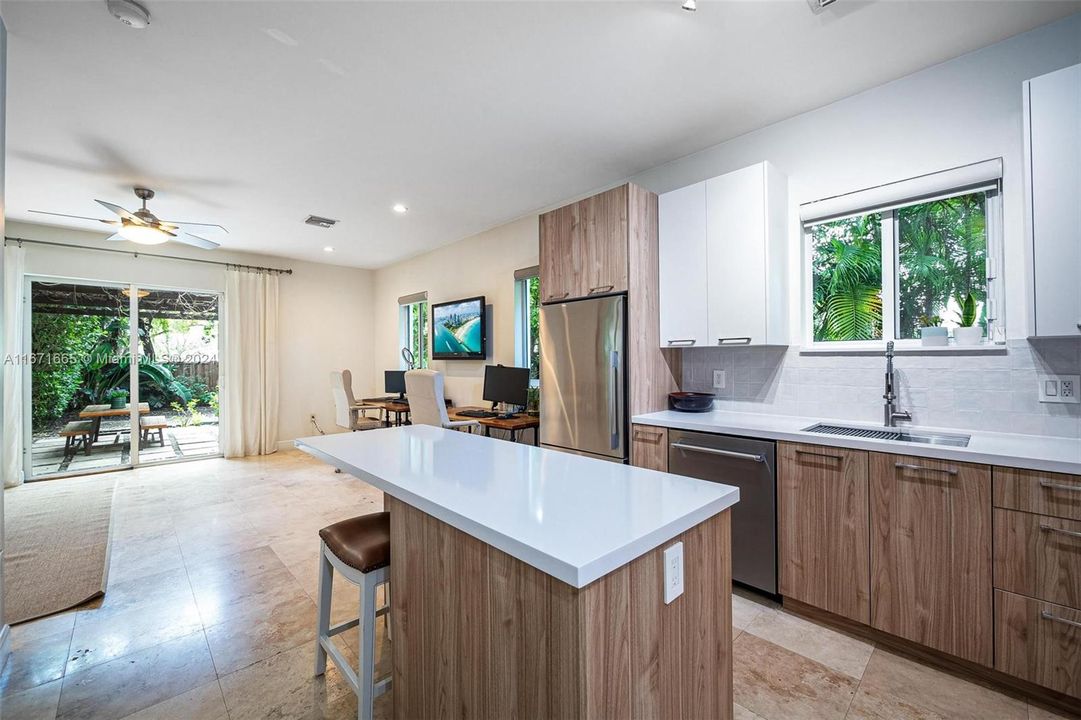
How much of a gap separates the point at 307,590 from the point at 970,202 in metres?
3.97

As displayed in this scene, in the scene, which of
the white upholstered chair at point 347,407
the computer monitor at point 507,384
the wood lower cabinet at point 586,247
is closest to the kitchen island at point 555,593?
the wood lower cabinet at point 586,247

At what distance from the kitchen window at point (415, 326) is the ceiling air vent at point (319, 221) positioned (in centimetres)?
150

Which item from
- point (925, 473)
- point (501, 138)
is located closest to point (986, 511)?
point (925, 473)

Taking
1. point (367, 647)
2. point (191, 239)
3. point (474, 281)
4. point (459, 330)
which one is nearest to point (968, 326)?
point (367, 647)

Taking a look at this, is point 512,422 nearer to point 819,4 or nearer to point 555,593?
point 555,593

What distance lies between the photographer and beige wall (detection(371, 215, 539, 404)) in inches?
178

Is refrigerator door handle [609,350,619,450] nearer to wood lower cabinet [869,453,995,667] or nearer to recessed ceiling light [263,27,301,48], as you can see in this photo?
wood lower cabinet [869,453,995,667]

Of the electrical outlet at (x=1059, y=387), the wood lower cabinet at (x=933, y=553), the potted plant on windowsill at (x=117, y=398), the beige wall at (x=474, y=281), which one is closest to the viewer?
the wood lower cabinet at (x=933, y=553)

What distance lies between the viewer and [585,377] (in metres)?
2.90

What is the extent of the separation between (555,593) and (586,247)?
8.14ft

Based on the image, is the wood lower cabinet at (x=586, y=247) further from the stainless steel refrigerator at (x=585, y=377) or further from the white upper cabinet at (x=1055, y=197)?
the white upper cabinet at (x=1055, y=197)

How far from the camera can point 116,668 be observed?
1.85 m

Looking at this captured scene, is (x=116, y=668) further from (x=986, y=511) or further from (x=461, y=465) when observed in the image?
(x=986, y=511)

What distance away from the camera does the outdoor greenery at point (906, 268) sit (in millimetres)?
2145
